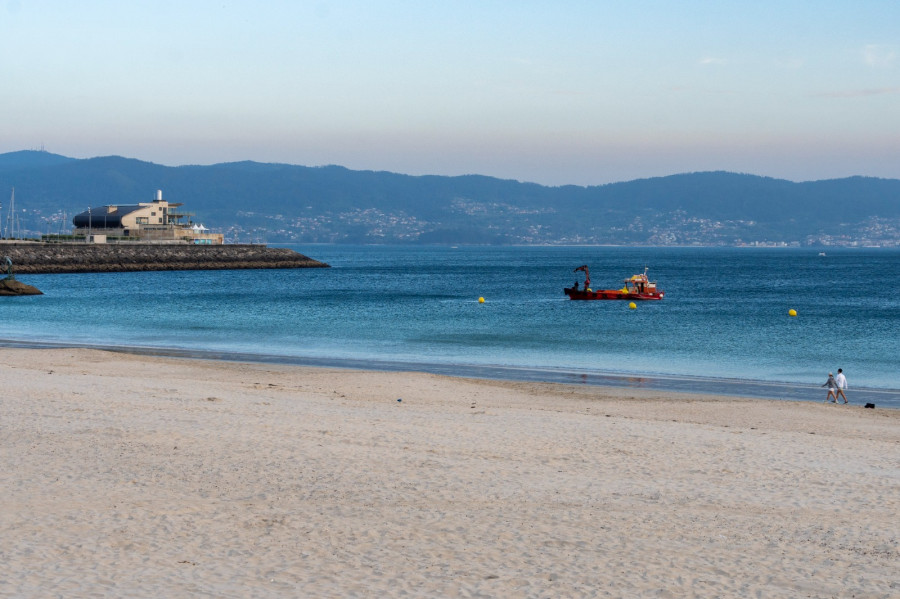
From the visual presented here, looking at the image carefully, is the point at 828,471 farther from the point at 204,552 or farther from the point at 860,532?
the point at 204,552

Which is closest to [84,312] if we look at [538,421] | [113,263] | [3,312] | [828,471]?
[3,312]

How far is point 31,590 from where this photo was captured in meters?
7.75

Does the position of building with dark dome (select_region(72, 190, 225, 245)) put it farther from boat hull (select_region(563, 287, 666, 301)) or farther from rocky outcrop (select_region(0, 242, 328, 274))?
boat hull (select_region(563, 287, 666, 301))

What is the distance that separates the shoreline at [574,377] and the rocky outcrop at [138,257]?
80685 mm

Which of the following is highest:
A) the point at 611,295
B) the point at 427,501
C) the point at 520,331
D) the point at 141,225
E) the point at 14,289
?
the point at 141,225

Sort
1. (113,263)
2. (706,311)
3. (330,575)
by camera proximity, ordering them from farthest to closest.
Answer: (113,263), (706,311), (330,575)

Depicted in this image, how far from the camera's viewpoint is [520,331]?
45250mm

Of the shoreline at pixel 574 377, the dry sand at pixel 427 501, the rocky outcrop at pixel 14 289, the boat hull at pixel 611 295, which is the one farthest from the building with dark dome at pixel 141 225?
the dry sand at pixel 427 501

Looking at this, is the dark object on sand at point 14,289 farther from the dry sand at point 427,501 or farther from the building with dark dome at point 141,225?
the building with dark dome at point 141,225

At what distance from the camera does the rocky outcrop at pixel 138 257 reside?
363 feet

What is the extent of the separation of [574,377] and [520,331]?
16558 millimetres

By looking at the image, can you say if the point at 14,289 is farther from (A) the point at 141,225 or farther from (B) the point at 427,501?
(A) the point at 141,225

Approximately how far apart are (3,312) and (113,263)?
220 feet

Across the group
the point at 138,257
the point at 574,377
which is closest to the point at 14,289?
the point at 574,377
